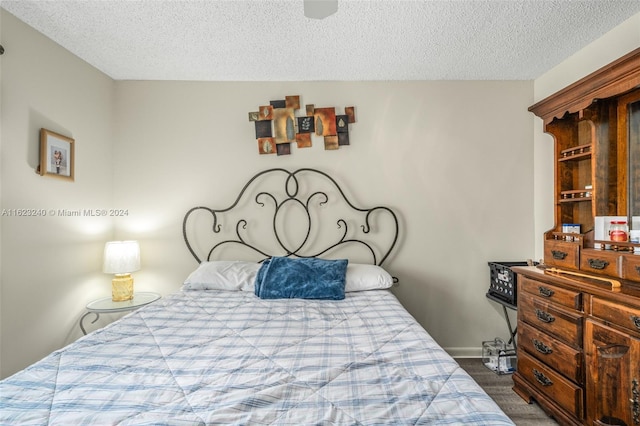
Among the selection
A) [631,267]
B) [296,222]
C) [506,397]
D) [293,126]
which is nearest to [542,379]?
[506,397]

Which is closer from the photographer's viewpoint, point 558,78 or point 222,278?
point 222,278

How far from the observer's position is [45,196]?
217 centimetres

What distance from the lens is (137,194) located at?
2.79m

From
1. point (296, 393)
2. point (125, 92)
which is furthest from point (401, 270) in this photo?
point (125, 92)

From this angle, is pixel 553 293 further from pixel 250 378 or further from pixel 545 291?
pixel 250 378

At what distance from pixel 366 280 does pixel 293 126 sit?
1.40 m

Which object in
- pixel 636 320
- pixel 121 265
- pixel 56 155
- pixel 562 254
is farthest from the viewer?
pixel 121 265

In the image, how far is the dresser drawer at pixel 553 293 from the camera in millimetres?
1708

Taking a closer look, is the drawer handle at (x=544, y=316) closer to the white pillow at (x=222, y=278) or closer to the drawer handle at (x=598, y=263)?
the drawer handle at (x=598, y=263)

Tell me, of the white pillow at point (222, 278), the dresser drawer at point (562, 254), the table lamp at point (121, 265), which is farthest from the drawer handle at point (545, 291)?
the table lamp at point (121, 265)

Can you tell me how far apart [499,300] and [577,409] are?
2.86 ft

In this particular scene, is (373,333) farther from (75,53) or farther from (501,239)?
(75,53)

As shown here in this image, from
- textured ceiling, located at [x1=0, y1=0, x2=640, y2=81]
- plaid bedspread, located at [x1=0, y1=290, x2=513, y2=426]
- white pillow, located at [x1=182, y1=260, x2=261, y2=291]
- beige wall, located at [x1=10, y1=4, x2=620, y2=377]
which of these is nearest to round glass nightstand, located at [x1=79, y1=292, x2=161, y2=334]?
beige wall, located at [x1=10, y1=4, x2=620, y2=377]

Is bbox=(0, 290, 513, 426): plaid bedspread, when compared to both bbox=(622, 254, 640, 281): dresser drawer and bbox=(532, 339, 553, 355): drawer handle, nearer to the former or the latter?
bbox=(532, 339, 553, 355): drawer handle
